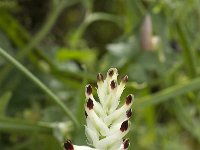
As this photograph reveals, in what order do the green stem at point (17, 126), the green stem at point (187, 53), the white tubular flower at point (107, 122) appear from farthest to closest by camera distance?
the green stem at point (187, 53) < the green stem at point (17, 126) < the white tubular flower at point (107, 122)

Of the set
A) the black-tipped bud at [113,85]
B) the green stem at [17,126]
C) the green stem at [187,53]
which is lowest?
the black-tipped bud at [113,85]

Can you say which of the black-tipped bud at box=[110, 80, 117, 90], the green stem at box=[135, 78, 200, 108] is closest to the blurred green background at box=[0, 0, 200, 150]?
the green stem at box=[135, 78, 200, 108]

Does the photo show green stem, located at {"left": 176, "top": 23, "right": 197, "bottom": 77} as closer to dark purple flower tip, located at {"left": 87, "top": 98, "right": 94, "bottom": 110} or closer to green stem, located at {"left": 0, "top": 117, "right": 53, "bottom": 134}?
green stem, located at {"left": 0, "top": 117, "right": 53, "bottom": 134}

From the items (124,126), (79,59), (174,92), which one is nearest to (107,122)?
(124,126)

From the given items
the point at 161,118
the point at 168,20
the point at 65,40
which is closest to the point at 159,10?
the point at 168,20

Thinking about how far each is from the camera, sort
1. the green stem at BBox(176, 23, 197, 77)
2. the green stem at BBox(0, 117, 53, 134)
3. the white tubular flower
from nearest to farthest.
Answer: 1. the white tubular flower
2. the green stem at BBox(0, 117, 53, 134)
3. the green stem at BBox(176, 23, 197, 77)

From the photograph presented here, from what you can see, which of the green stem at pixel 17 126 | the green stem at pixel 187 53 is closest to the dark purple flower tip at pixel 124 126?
the green stem at pixel 17 126

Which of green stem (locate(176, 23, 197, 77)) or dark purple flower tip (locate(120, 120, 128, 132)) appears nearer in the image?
dark purple flower tip (locate(120, 120, 128, 132))

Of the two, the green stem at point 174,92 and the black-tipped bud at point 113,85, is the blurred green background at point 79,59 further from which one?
the black-tipped bud at point 113,85

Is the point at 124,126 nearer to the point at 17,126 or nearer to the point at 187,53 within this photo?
the point at 17,126
